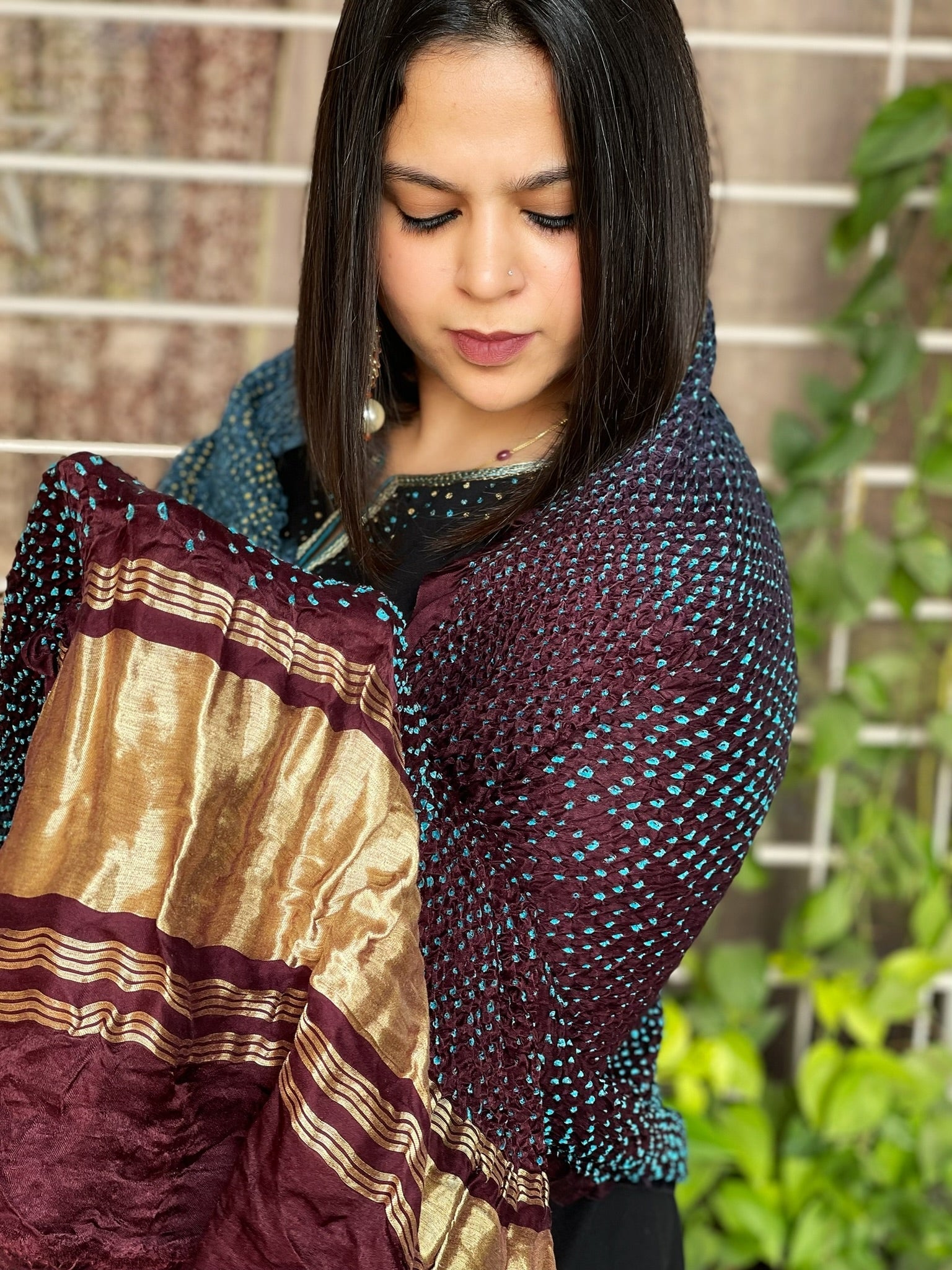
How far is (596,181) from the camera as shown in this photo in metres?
0.74

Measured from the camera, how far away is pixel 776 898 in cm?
171

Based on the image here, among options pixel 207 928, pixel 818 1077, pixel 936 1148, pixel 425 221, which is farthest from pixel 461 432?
pixel 936 1148

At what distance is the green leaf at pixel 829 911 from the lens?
1.52 meters

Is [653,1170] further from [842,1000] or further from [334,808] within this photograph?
[842,1000]

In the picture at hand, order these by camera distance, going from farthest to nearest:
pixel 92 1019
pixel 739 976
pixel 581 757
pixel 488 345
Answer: pixel 739 976
pixel 488 345
pixel 581 757
pixel 92 1019

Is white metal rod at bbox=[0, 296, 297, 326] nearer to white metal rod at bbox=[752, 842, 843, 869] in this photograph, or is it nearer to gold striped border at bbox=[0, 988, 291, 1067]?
white metal rod at bbox=[752, 842, 843, 869]

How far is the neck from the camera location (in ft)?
2.96

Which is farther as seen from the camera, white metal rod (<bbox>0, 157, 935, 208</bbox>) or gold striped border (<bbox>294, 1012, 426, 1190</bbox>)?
white metal rod (<bbox>0, 157, 935, 208</bbox>)

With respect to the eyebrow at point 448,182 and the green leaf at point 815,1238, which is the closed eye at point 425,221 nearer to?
the eyebrow at point 448,182

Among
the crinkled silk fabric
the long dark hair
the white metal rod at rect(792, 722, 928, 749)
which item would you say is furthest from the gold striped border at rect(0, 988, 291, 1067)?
the white metal rod at rect(792, 722, 928, 749)

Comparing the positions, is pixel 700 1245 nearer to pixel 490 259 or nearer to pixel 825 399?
pixel 825 399

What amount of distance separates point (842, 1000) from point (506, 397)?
→ 968 mm

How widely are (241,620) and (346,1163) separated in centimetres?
25

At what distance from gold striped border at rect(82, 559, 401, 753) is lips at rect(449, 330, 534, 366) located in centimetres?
26
